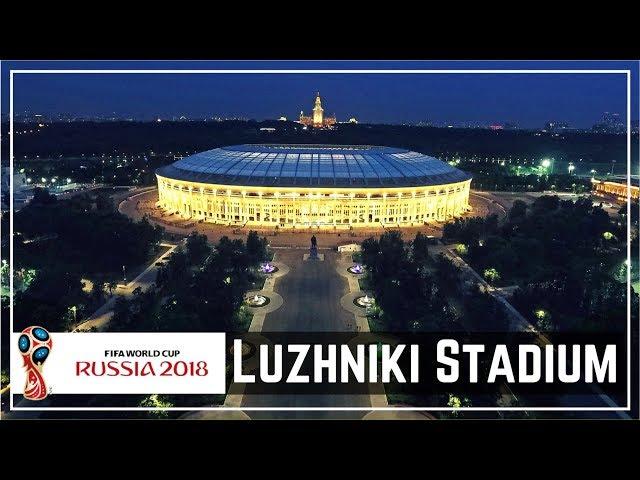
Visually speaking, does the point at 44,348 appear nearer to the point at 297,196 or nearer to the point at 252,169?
the point at 297,196

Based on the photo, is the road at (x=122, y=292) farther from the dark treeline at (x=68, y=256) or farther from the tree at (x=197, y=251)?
the tree at (x=197, y=251)

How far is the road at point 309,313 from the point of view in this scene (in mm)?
20720

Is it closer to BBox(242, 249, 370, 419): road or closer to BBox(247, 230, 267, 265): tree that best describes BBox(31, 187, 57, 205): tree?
BBox(247, 230, 267, 265): tree

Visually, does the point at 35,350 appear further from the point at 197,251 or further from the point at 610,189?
the point at 610,189

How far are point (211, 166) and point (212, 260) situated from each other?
2873 cm

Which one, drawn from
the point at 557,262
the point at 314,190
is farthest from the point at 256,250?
the point at 557,262

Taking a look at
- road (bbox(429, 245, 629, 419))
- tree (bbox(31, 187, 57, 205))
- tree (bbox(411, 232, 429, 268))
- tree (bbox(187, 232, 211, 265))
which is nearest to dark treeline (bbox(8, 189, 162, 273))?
tree (bbox(187, 232, 211, 265))

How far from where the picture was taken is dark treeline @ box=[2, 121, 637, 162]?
9756 cm

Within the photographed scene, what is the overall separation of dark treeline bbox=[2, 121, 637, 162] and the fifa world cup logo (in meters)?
80.7

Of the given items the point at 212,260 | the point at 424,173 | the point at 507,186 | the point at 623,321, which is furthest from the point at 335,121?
the point at 623,321

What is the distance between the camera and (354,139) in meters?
105

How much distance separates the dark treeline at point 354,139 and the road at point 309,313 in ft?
212

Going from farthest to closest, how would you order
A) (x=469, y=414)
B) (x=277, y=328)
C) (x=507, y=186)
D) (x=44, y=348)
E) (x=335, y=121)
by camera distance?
(x=335, y=121), (x=507, y=186), (x=277, y=328), (x=469, y=414), (x=44, y=348)

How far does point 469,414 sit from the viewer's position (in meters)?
19.8
